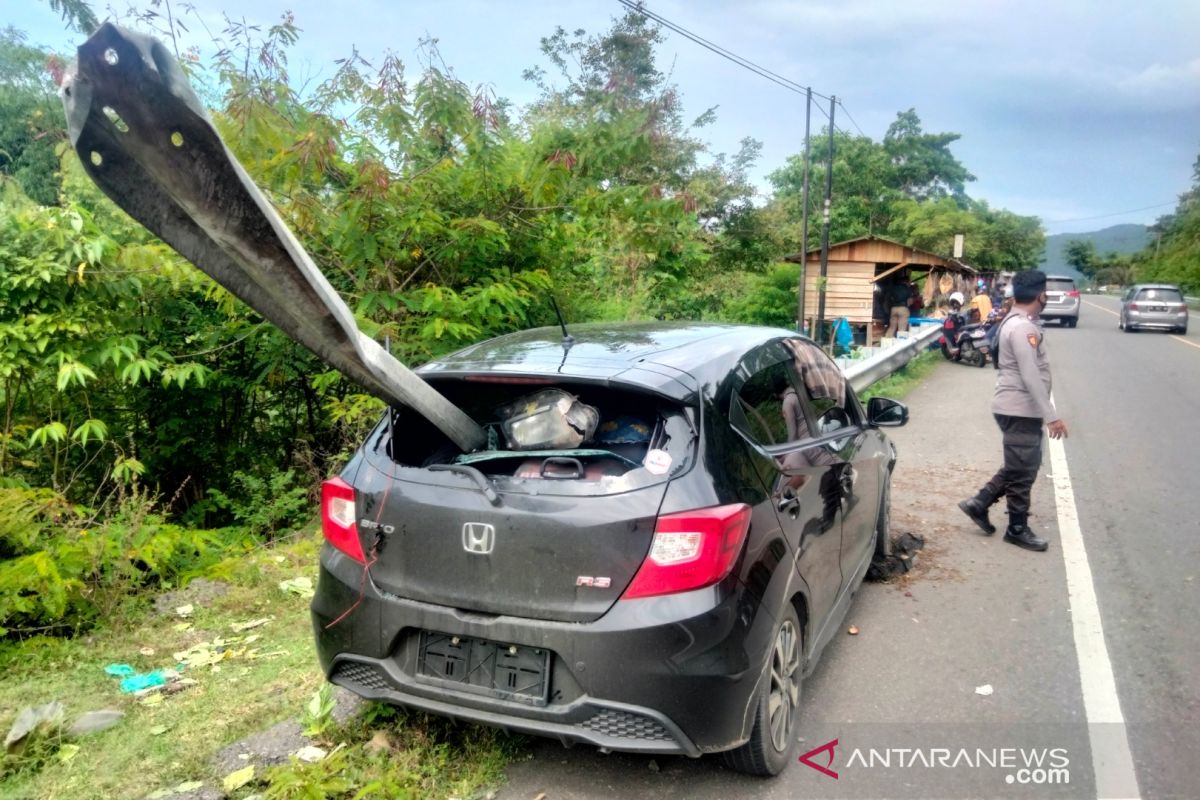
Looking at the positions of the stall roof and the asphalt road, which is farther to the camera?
the stall roof

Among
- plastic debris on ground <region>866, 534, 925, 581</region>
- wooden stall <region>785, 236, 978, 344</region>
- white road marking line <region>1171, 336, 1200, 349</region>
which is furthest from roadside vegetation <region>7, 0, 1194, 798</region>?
white road marking line <region>1171, 336, 1200, 349</region>

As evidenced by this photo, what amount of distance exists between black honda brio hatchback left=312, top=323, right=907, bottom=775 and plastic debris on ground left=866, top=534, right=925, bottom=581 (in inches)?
72.5

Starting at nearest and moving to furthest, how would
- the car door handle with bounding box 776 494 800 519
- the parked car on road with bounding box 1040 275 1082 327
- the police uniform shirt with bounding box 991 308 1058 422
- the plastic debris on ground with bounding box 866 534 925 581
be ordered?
the car door handle with bounding box 776 494 800 519
the plastic debris on ground with bounding box 866 534 925 581
the police uniform shirt with bounding box 991 308 1058 422
the parked car on road with bounding box 1040 275 1082 327

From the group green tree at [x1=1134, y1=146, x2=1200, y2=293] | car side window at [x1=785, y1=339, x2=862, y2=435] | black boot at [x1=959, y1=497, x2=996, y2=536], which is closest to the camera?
car side window at [x1=785, y1=339, x2=862, y2=435]

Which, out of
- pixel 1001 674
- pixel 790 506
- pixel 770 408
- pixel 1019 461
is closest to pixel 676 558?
pixel 790 506

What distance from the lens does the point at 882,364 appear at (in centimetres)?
1166

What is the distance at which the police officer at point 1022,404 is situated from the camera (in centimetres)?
565

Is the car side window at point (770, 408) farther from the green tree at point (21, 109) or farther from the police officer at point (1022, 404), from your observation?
the green tree at point (21, 109)

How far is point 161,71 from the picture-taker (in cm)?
203

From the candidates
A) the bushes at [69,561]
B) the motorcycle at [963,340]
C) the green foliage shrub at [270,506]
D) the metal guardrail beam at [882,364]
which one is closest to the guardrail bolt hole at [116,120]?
the bushes at [69,561]

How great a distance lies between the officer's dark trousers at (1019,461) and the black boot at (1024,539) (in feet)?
0.14

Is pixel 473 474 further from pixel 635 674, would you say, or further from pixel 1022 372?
pixel 1022 372

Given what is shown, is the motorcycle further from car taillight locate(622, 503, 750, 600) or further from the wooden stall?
car taillight locate(622, 503, 750, 600)

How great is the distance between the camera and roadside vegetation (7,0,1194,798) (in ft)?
10.9
